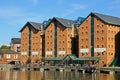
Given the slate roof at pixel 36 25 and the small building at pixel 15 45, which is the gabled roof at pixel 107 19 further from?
the small building at pixel 15 45

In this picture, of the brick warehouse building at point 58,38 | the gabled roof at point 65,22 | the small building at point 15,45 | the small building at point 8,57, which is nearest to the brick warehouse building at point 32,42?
the brick warehouse building at point 58,38

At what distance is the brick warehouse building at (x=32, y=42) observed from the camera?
423 feet

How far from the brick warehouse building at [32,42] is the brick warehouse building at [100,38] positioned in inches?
877

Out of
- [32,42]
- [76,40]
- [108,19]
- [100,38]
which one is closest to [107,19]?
[108,19]

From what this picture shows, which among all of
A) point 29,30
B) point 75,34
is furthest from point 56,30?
point 29,30

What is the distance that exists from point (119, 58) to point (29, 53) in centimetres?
4013

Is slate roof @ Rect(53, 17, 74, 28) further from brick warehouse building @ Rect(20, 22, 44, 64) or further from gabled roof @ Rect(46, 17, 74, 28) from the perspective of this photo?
brick warehouse building @ Rect(20, 22, 44, 64)

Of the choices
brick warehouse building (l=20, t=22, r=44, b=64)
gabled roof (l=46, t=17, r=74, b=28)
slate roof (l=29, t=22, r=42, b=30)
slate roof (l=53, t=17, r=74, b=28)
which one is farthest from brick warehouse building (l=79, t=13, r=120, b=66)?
slate roof (l=29, t=22, r=42, b=30)

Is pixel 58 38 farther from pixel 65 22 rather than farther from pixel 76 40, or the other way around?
pixel 76 40

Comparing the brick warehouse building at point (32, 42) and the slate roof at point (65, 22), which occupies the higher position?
the slate roof at point (65, 22)

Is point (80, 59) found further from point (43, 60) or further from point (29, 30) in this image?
point (29, 30)

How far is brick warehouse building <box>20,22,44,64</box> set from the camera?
129000 mm

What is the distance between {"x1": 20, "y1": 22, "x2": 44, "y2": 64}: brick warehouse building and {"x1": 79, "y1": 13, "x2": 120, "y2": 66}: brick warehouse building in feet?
73.1

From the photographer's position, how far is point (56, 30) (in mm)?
121250
